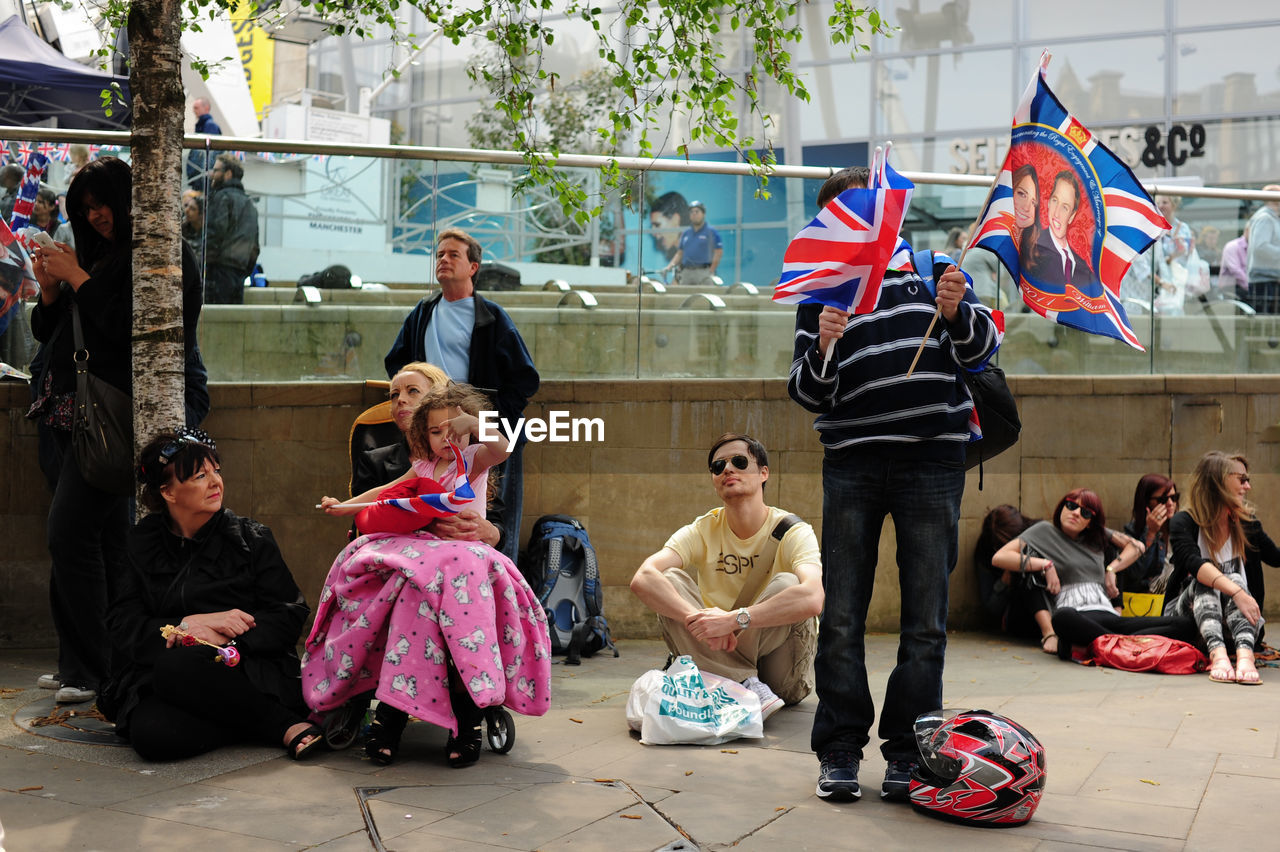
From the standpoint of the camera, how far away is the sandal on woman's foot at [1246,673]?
707 centimetres

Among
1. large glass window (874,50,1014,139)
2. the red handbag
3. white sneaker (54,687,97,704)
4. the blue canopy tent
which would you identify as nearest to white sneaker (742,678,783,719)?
the red handbag

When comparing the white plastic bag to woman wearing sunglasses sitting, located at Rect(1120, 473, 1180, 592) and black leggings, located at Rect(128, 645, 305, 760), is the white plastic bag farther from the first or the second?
woman wearing sunglasses sitting, located at Rect(1120, 473, 1180, 592)

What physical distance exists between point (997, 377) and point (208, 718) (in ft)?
10.3

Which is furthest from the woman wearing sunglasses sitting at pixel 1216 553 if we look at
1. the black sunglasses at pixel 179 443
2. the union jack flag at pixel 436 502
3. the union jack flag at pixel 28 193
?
the union jack flag at pixel 28 193

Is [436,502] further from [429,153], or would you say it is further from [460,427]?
[429,153]

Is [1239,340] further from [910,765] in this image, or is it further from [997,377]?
[910,765]

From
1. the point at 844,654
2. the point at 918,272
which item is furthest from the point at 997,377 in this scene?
the point at 844,654

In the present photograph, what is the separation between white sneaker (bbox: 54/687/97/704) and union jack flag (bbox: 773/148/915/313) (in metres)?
3.61

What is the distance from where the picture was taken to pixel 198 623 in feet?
16.3

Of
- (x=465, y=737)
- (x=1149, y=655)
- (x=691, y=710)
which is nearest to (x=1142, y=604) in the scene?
(x=1149, y=655)

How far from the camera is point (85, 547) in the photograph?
5.93m

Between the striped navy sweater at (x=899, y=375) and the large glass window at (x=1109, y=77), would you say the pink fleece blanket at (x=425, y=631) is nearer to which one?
the striped navy sweater at (x=899, y=375)

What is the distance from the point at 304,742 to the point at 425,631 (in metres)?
0.61

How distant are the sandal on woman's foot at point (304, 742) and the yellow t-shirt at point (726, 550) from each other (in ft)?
6.00
